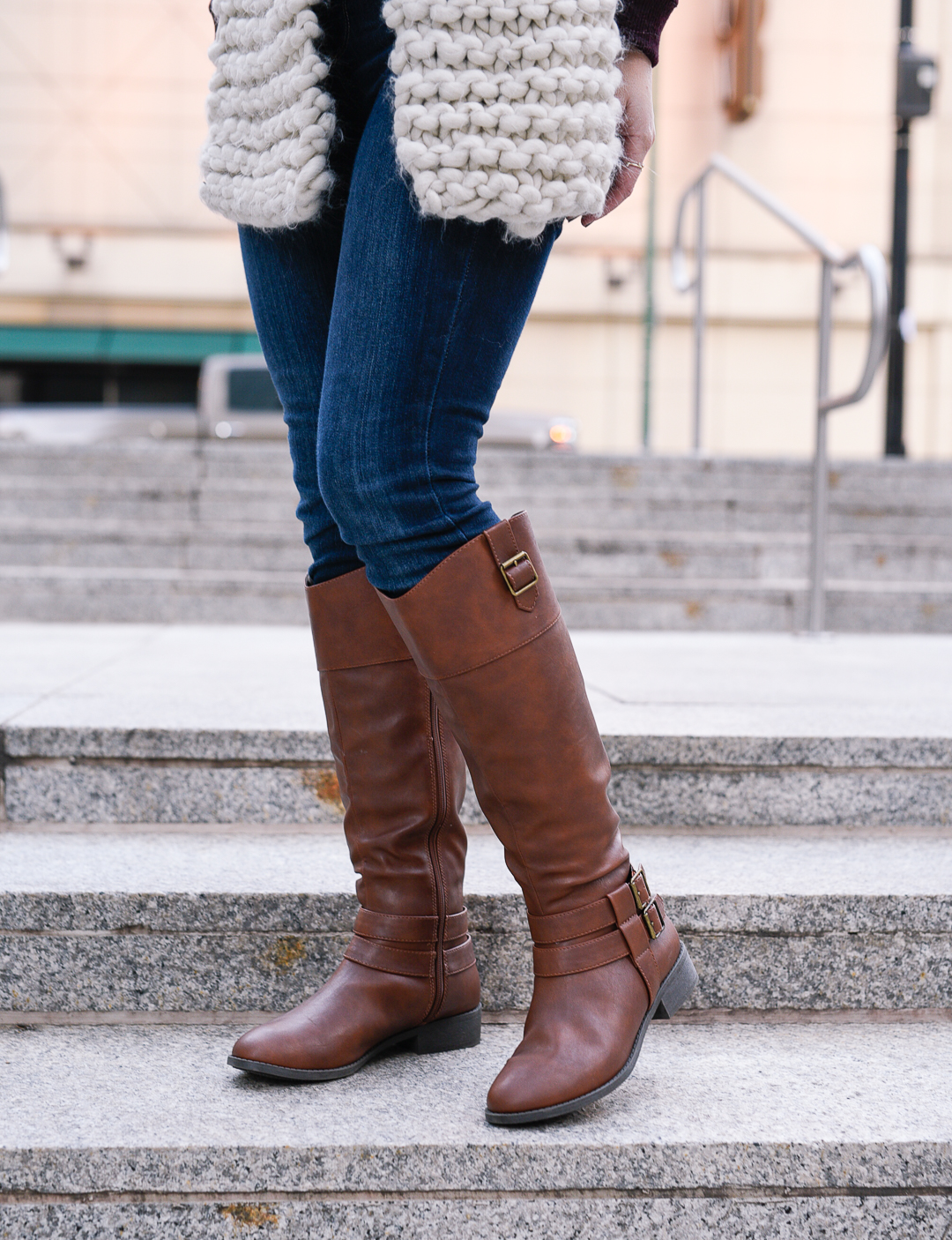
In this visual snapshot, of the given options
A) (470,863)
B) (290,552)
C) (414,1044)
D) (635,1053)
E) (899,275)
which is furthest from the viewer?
(899,275)

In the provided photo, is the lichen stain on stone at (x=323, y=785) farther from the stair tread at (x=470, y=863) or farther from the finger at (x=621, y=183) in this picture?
the finger at (x=621, y=183)

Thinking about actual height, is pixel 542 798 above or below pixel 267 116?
below

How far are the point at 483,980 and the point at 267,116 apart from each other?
866 mm

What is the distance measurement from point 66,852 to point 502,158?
0.95 metres

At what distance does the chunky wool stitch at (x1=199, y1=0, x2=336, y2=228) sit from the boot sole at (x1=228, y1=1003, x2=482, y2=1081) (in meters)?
0.73

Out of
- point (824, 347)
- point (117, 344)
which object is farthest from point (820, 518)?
point (117, 344)

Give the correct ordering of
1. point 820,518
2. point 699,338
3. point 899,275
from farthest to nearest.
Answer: point 899,275
point 699,338
point 820,518

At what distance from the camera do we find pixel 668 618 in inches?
130

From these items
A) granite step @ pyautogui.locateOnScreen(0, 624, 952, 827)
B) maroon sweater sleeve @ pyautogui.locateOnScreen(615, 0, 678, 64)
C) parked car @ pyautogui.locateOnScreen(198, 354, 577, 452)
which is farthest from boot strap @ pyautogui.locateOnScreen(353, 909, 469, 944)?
parked car @ pyautogui.locateOnScreen(198, 354, 577, 452)

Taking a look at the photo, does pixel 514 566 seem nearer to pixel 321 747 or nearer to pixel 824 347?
pixel 321 747

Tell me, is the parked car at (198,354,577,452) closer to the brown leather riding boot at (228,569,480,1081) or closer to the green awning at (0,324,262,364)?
the green awning at (0,324,262,364)

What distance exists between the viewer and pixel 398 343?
2.93ft

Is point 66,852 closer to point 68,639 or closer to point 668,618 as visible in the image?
point 68,639

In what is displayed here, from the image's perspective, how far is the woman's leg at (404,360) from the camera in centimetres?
89
